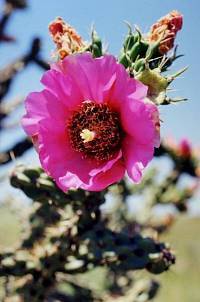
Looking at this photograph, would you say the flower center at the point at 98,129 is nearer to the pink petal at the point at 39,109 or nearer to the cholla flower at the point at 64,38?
the pink petal at the point at 39,109

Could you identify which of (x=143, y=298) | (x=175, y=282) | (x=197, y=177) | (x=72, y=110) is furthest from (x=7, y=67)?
(x=175, y=282)

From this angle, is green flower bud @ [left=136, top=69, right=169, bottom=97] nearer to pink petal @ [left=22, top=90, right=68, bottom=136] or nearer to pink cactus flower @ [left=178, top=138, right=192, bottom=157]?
pink petal @ [left=22, top=90, right=68, bottom=136]

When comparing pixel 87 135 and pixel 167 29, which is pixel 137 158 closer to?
pixel 87 135

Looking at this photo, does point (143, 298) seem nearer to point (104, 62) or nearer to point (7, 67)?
point (104, 62)

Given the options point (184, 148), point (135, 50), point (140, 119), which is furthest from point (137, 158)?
point (184, 148)

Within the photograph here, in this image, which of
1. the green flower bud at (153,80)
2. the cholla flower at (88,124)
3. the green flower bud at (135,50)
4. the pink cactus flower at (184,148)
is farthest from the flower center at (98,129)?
the pink cactus flower at (184,148)
